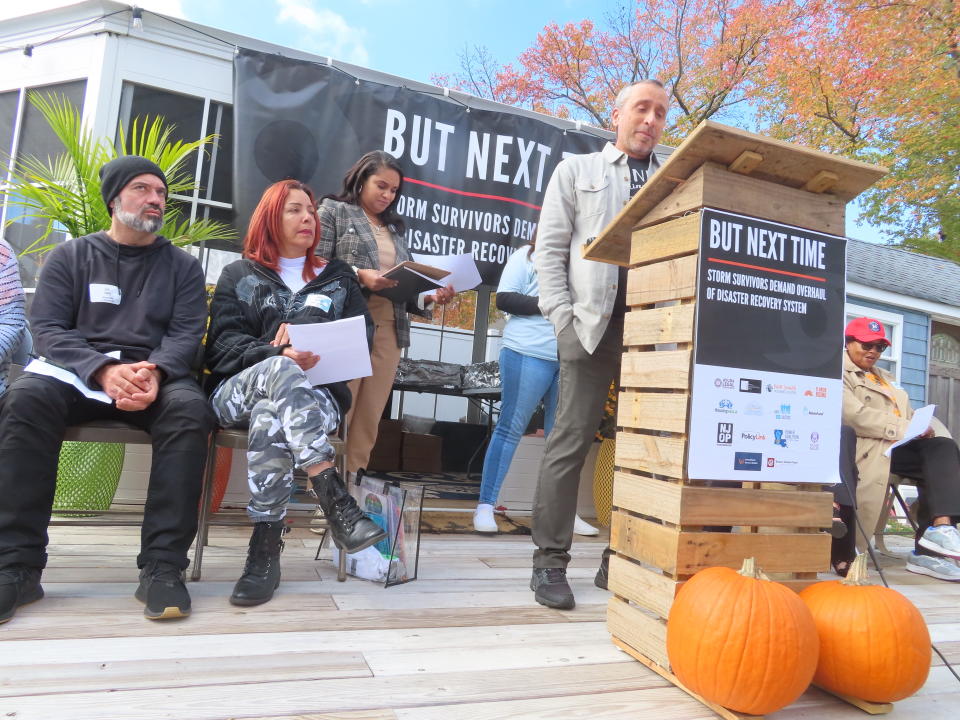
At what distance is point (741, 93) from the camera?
1197 cm

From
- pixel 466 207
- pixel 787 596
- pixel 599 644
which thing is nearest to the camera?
pixel 787 596

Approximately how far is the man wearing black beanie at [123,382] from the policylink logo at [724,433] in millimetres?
1352

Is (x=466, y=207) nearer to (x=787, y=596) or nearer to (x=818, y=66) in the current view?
(x=787, y=596)

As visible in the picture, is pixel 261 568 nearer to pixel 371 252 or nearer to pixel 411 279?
pixel 411 279

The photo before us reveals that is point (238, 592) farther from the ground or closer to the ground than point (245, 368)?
closer to the ground

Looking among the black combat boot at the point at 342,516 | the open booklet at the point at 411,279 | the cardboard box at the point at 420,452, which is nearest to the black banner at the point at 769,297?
the black combat boot at the point at 342,516

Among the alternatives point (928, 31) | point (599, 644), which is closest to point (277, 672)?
point (599, 644)

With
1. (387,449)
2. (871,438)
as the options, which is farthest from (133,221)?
(387,449)

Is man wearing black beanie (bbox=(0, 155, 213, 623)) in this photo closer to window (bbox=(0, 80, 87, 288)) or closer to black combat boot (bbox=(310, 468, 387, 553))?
black combat boot (bbox=(310, 468, 387, 553))

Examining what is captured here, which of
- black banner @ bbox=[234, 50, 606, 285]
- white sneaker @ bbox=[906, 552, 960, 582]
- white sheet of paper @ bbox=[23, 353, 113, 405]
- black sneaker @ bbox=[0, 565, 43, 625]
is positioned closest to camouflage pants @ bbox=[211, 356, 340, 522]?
white sheet of paper @ bbox=[23, 353, 113, 405]

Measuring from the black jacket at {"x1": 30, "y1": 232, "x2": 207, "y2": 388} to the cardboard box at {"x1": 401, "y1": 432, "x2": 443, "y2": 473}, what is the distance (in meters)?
3.33

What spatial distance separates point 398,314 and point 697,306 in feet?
4.94

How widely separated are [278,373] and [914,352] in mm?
8973

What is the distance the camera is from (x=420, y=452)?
5.38m
